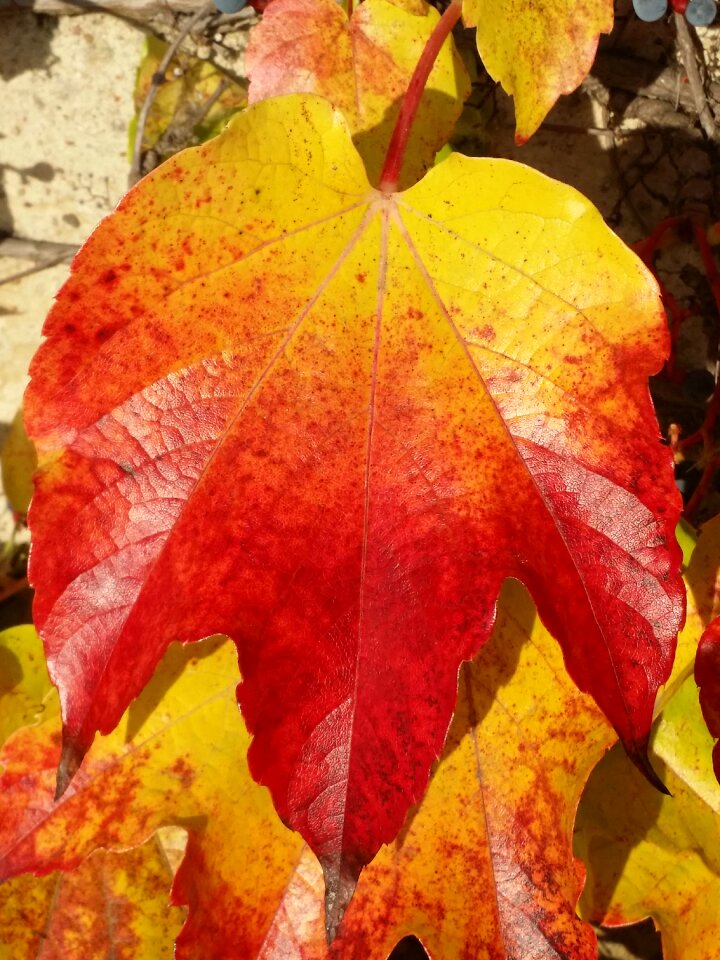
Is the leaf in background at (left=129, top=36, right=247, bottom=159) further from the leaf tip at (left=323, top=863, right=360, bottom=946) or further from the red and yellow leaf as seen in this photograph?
the leaf tip at (left=323, top=863, right=360, bottom=946)

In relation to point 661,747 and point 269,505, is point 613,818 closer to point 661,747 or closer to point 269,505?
point 661,747

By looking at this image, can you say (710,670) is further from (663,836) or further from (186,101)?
(186,101)

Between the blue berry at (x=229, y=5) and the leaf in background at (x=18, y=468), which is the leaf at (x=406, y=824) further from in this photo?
the blue berry at (x=229, y=5)

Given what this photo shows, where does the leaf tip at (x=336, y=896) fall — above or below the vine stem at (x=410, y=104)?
below

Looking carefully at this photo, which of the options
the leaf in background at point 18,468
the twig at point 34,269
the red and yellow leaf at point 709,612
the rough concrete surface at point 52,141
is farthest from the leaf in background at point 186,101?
the red and yellow leaf at point 709,612

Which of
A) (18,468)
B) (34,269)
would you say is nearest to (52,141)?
(34,269)

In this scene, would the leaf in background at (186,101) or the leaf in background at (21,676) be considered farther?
the leaf in background at (186,101)
